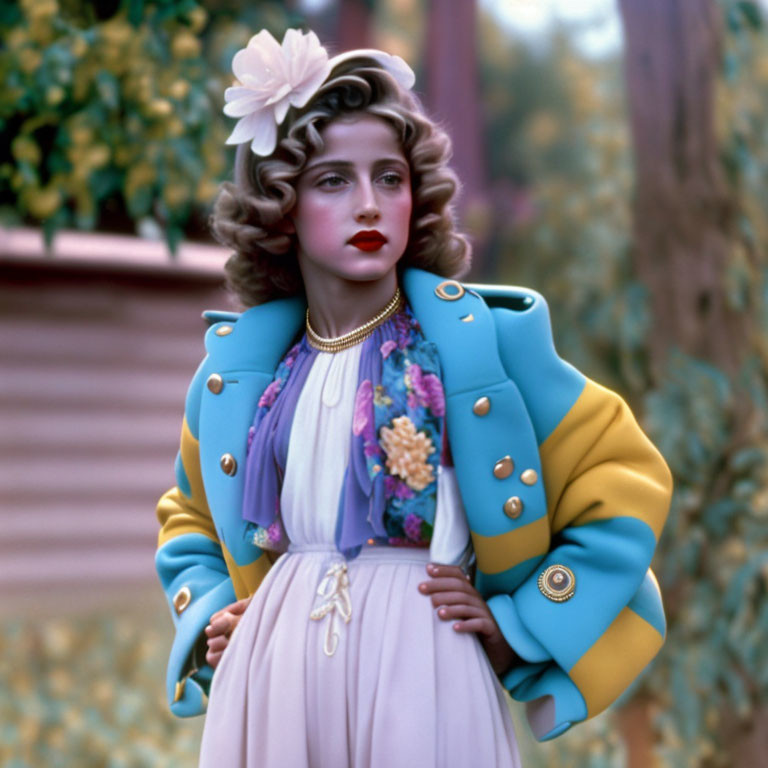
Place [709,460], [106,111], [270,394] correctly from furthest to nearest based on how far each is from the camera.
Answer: [709,460], [106,111], [270,394]

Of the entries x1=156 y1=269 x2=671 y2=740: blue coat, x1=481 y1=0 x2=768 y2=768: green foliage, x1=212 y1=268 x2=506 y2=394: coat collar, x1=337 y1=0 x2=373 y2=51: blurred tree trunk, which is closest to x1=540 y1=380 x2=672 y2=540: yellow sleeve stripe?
x1=156 y1=269 x2=671 y2=740: blue coat

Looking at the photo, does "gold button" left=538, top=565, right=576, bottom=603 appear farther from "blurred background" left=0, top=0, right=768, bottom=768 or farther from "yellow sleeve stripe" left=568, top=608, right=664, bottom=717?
"blurred background" left=0, top=0, right=768, bottom=768

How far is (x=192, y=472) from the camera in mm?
2250

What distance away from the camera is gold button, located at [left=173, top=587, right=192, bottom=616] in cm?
216

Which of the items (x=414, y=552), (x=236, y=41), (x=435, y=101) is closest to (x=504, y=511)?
(x=414, y=552)

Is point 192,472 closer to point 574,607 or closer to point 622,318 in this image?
point 574,607

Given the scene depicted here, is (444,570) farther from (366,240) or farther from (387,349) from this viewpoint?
(366,240)

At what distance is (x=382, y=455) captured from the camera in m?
1.93

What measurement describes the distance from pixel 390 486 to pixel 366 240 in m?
0.40

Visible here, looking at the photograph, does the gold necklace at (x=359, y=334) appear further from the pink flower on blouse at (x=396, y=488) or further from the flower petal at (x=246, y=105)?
the flower petal at (x=246, y=105)

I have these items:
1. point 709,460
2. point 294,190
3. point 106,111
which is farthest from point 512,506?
point 106,111

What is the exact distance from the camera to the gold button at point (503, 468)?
6.30 feet

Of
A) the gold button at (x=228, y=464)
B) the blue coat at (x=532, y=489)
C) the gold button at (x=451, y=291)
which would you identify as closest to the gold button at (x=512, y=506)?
the blue coat at (x=532, y=489)

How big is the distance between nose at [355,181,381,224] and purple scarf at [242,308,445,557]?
209 millimetres
